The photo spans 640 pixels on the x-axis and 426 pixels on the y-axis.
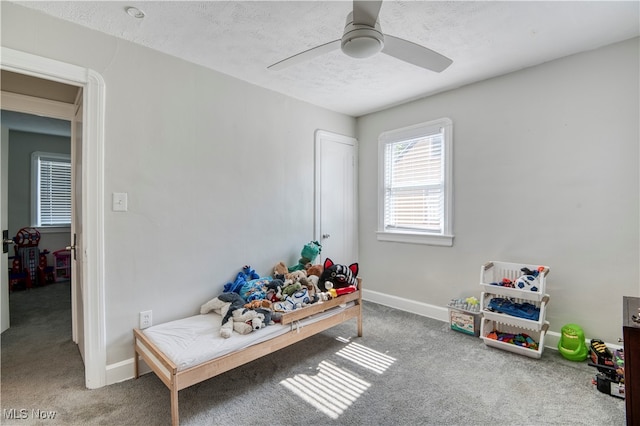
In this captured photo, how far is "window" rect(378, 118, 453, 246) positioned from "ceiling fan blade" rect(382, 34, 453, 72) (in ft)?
5.21

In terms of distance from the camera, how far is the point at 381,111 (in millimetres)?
3922

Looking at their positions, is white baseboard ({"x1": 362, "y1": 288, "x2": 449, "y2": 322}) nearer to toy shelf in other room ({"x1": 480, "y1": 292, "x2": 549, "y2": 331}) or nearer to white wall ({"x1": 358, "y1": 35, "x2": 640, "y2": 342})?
white wall ({"x1": 358, "y1": 35, "x2": 640, "y2": 342})

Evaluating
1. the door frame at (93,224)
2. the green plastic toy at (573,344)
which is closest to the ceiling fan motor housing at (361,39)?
the door frame at (93,224)

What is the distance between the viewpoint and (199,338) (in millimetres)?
2002

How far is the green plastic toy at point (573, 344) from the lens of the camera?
2354mm

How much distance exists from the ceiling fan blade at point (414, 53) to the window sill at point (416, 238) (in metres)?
1.96

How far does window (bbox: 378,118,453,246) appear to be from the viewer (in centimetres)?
331

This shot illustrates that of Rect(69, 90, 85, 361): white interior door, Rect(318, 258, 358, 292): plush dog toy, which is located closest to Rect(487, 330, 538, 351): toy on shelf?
Rect(318, 258, 358, 292): plush dog toy

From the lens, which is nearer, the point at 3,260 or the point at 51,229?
the point at 3,260

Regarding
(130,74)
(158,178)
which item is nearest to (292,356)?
(158,178)

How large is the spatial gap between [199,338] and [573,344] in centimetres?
285

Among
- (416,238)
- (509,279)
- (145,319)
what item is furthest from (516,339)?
(145,319)

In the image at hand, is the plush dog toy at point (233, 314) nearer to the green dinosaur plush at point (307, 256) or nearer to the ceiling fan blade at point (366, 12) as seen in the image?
the green dinosaur plush at point (307, 256)

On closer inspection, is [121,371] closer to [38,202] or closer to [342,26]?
[342,26]
